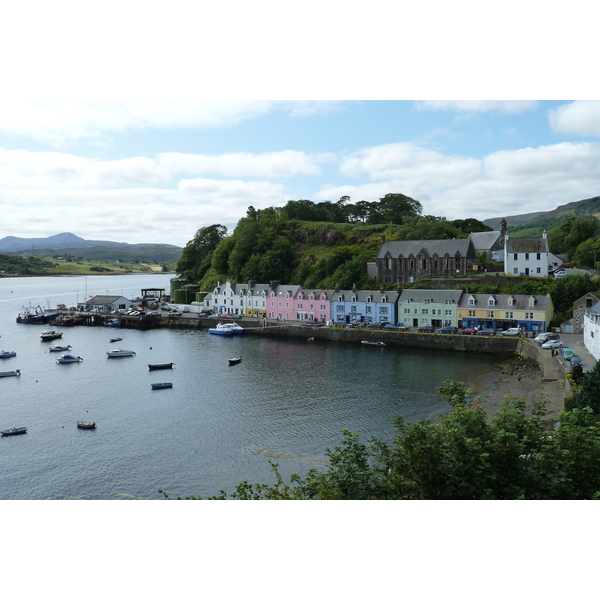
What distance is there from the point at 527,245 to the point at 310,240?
22.3 metres

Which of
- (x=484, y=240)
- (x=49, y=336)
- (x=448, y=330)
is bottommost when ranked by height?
(x=49, y=336)

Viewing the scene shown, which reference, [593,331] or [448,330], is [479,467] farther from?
[448,330]

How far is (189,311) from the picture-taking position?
42.5 metres

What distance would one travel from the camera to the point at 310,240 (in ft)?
163

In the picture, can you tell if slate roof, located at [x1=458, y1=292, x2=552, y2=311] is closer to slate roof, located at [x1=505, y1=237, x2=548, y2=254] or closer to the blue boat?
slate roof, located at [x1=505, y1=237, x2=548, y2=254]

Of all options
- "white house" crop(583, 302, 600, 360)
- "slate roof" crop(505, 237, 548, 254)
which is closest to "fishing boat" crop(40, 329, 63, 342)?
"slate roof" crop(505, 237, 548, 254)

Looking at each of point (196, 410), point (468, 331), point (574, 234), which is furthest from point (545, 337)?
point (574, 234)

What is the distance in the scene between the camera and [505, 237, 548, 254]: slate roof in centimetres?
3175

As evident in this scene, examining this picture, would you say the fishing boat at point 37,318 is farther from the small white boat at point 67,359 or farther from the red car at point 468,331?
the red car at point 468,331

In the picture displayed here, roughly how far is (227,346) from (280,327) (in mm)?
4881

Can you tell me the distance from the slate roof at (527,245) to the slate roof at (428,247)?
3.13 meters

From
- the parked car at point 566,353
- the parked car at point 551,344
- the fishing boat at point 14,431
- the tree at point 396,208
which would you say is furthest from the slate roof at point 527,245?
the fishing boat at point 14,431

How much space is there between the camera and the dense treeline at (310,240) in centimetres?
4078

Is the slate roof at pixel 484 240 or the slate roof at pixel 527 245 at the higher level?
the slate roof at pixel 484 240
